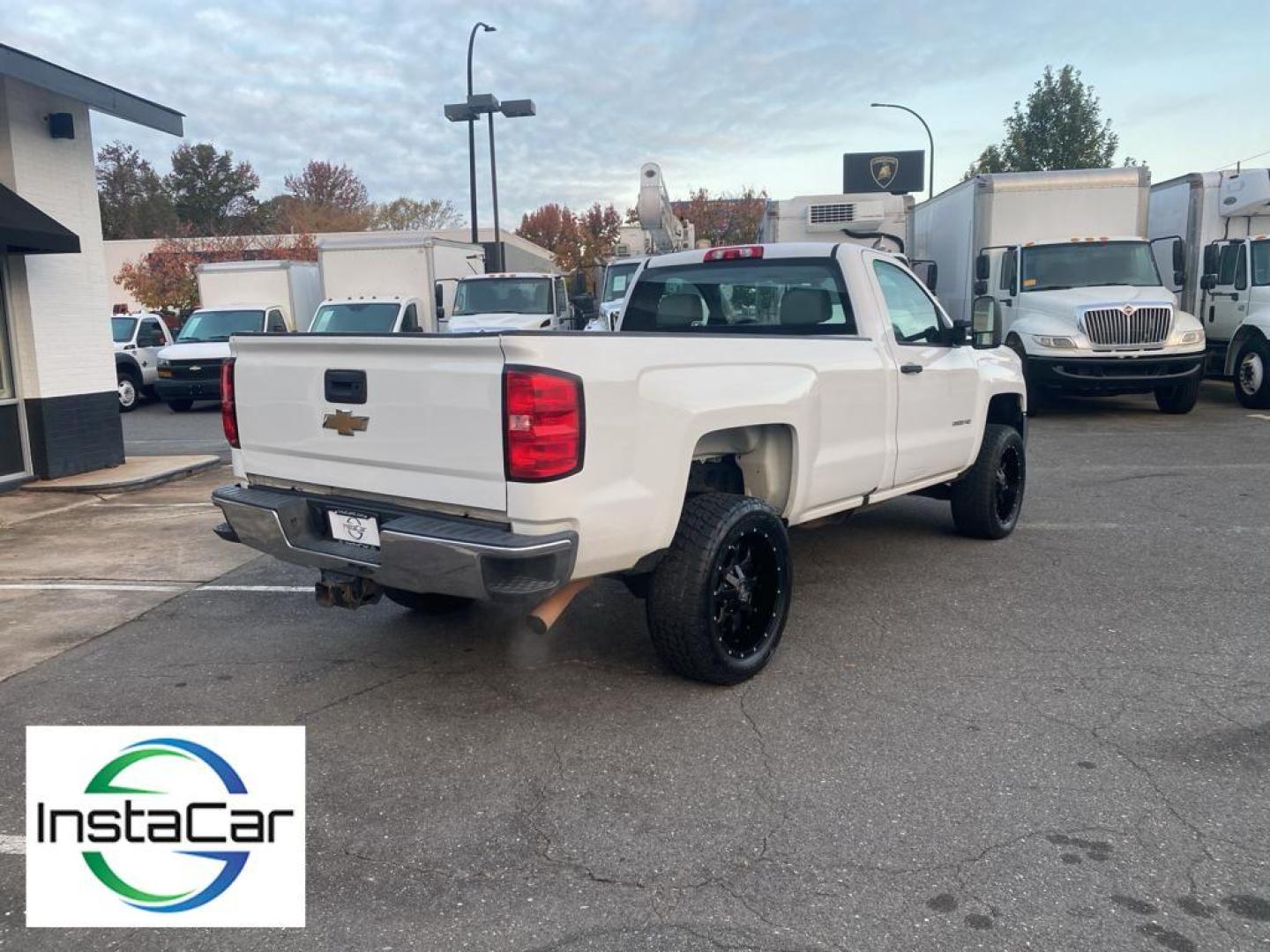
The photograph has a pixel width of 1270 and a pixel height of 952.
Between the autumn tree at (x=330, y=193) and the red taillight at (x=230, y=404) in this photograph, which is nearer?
the red taillight at (x=230, y=404)

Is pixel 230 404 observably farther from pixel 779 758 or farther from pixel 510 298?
pixel 510 298

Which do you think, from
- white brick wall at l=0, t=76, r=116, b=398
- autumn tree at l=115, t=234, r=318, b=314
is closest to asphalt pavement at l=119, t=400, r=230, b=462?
white brick wall at l=0, t=76, r=116, b=398

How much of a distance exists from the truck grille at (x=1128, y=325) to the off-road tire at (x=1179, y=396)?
826 millimetres

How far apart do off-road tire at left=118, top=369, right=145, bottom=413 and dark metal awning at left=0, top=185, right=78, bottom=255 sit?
10457 millimetres

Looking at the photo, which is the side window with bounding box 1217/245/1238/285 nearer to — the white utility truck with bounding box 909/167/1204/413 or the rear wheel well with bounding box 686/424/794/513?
the white utility truck with bounding box 909/167/1204/413

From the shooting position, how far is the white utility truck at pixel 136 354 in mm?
19609

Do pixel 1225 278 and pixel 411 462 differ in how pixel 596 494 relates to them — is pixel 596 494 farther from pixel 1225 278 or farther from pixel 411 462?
pixel 1225 278

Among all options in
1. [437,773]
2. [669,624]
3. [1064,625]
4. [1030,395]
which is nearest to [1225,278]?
[1030,395]

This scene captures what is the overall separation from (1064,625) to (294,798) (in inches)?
152

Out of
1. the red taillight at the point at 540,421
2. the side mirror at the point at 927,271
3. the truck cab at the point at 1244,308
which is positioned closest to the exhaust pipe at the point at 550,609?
the red taillight at the point at 540,421

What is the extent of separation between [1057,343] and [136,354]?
Result: 1685 centimetres

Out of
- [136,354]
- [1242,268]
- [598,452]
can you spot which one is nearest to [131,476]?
[598,452]

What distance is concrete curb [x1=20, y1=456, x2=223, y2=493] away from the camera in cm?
992

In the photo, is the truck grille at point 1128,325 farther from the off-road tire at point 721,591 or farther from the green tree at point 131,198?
the green tree at point 131,198
